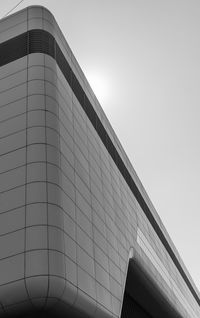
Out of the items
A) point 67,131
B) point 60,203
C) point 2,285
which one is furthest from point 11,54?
point 2,285

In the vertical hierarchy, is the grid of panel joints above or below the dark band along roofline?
below

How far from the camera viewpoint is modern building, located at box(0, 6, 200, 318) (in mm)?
15297

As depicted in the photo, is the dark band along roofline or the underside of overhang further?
the underside of overhang

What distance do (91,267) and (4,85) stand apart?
9989 millimetres

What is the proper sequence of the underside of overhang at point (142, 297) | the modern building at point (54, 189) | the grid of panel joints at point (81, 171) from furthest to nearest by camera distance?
the underside of overhang at point (142, 297)
the grid of panel joints at point (81, 171)
the modern building at point (54, 189)

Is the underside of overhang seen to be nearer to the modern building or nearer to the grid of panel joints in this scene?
the modern building

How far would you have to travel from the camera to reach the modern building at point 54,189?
15.3 meters

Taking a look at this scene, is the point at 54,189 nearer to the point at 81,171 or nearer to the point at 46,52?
the point at 81,171

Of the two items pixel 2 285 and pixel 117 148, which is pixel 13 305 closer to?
pixel 2 285

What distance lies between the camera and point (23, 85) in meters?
20.4

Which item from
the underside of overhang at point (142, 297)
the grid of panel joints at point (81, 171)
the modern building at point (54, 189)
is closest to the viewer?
the modern building at point (54, 189)

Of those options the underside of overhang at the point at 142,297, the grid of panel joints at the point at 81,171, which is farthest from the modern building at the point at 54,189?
the underside of overhang at the point at 142,297

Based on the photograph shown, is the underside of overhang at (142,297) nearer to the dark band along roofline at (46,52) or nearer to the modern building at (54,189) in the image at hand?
the modern building at (54,189)

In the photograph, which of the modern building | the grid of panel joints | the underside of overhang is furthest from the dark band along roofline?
the underside of overhang
